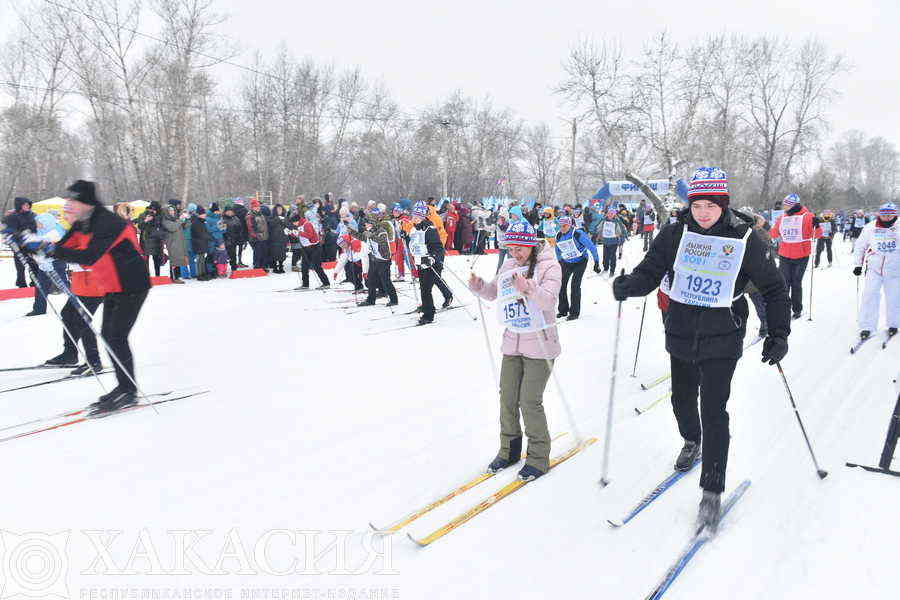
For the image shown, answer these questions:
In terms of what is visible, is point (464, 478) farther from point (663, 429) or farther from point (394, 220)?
point (394, 220)

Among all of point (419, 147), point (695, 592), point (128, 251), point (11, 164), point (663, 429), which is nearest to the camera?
point (695, 592)

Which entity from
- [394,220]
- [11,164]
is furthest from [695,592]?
[11,164]

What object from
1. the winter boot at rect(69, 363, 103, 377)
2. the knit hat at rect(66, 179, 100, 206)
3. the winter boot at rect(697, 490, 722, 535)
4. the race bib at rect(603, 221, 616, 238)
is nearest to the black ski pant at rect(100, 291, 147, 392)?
the knit hat at rect(66, 179, 100, 206)

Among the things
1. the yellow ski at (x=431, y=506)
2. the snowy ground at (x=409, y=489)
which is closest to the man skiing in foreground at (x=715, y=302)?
the snowy ground at (x=409, y=489)

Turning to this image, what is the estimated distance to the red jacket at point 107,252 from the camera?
4932 mm

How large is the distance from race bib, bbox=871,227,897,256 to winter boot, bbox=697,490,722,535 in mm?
6224

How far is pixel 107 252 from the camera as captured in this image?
5.00 m

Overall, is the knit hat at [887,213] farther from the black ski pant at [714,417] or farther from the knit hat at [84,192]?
the knit hat at [84,192]

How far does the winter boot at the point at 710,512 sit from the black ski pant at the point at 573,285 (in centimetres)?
634

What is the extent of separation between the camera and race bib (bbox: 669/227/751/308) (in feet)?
9.89

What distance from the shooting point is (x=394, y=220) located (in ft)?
38.3

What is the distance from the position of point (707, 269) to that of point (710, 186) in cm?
46

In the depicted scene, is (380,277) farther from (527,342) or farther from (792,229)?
(527,342)

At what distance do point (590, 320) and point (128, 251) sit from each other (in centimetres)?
710
